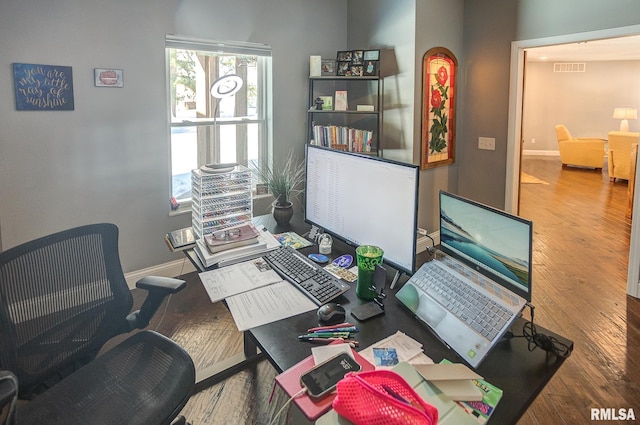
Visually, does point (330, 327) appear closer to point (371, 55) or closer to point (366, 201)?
point (366, 201)

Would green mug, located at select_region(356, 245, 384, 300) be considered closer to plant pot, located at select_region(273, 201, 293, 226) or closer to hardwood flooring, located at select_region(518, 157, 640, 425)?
plant pot, located at select_region(273, 201, 293, 226)

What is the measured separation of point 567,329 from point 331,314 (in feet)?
7.32

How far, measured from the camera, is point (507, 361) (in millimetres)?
1187

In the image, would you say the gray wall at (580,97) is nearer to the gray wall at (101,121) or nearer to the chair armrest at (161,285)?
the gray wall at (101,121)

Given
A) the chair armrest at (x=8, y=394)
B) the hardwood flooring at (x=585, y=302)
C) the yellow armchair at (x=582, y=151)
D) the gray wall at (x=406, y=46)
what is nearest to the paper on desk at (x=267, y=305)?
the chair armrest at (x=8, y=394)

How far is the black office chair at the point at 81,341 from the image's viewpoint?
1348 mm

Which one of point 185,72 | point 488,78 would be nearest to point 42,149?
point 185,72

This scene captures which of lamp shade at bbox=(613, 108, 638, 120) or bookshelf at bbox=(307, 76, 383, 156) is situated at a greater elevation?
lamp shade at bbox=(613, 108, 638, 120)

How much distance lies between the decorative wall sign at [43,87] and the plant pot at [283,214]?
1.66 m

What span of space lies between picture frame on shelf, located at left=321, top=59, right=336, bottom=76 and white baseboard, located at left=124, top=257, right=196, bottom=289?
7.02ft

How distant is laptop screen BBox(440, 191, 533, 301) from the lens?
1.17m

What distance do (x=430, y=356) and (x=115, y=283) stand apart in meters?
1.21

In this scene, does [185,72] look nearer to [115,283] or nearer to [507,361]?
[115,283]

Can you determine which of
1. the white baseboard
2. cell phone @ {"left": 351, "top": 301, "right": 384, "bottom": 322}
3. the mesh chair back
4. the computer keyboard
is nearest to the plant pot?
the computer keyboard
